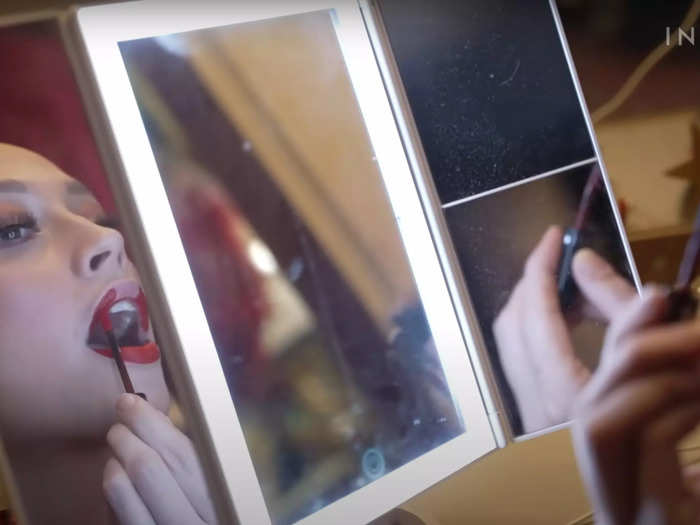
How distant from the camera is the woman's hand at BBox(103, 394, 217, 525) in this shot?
1.70 ft

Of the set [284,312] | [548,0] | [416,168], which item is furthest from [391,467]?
[548,0]

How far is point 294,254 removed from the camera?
23.8 inches

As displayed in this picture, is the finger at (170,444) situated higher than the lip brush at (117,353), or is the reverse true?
the lip brush at (117,353)

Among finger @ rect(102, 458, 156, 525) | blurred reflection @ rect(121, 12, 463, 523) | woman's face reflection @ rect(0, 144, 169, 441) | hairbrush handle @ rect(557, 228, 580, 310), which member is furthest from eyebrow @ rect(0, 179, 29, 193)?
hairbrush handle @ rect(557, 228, 580, 310)

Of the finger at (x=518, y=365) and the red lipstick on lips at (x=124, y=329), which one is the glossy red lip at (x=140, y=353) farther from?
the finger at (x=518, y=365)

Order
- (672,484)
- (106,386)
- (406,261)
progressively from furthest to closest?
(406,261) < (106,386) < (672,484)

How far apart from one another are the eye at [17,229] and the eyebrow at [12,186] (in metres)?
0.02

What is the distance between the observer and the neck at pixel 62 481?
49 cm

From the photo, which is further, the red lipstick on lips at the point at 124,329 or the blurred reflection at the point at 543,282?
the blurred reflection at the point at 543,282

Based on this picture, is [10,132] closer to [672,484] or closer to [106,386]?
[106,386]

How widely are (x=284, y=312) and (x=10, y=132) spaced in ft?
0.84

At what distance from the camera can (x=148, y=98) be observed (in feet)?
1.78

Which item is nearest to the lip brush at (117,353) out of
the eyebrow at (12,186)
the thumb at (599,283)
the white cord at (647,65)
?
the eyebrow at (12,186)

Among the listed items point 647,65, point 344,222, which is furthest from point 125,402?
point 647,65
